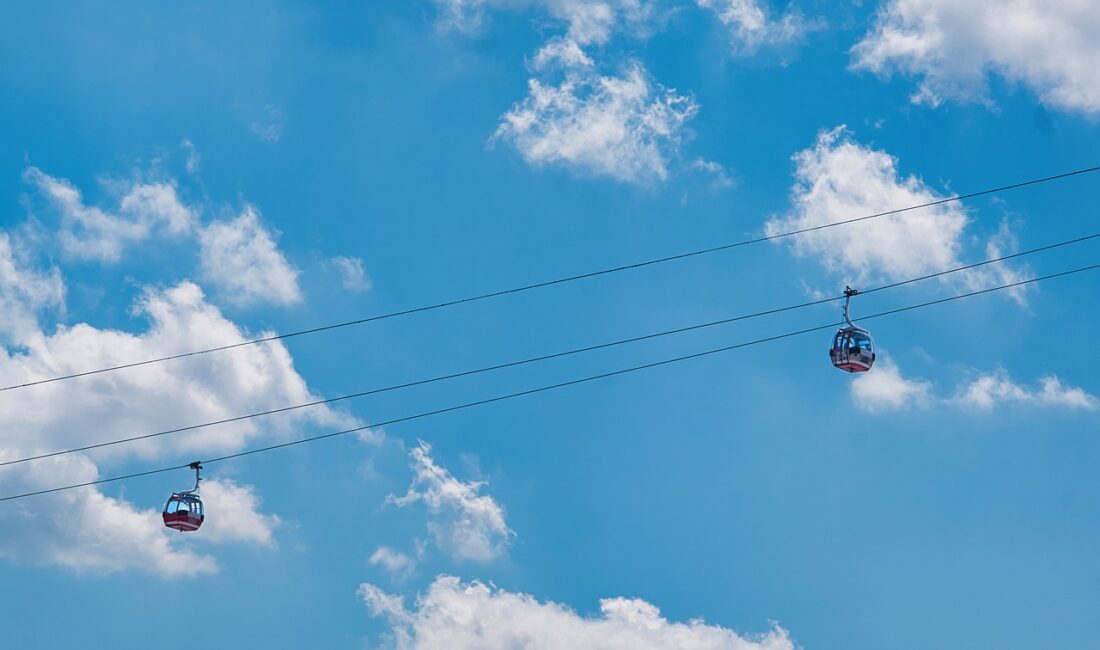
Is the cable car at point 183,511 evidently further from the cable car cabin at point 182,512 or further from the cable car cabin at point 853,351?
the cable car cabin at point 853,351

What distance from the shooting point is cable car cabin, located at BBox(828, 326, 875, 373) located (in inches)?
2470

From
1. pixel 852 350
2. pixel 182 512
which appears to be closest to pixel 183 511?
pixel 182 512

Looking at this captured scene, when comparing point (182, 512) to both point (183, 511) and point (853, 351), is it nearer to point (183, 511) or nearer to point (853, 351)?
point (183, 511)

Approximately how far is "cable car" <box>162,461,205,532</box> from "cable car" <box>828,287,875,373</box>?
27.5 m

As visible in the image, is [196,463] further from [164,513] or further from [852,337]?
[852,337]

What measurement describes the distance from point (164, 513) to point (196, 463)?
347cm

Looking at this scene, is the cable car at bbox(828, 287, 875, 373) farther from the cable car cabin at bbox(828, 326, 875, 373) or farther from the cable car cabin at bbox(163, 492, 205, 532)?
the cable car cabin at bbox(163, 492, 205, 532)

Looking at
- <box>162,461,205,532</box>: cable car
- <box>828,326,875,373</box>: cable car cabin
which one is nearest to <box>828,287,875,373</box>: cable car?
<box>828,326,875,373</box>: cable car cabin

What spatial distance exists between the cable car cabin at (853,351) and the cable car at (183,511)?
27.5 m

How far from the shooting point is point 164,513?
68.8 metres

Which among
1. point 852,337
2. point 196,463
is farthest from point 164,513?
point 852,337

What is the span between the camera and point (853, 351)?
206 feet

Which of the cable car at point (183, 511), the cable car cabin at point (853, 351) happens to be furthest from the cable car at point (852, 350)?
the cable car at point (183, 511)

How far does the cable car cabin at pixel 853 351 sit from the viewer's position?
62750 mm
